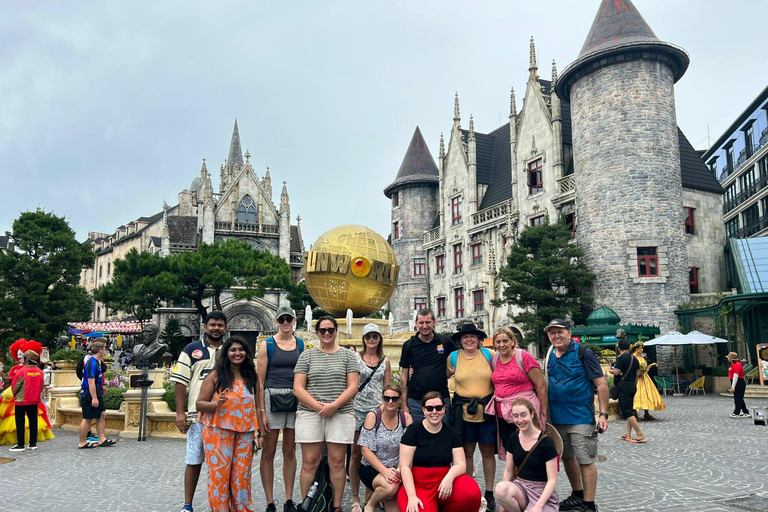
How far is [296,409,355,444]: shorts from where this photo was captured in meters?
5.91

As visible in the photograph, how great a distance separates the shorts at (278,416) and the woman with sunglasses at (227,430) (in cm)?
64

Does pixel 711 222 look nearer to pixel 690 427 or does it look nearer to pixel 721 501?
pixel 690 427

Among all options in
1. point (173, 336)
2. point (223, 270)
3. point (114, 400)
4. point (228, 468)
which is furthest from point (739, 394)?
point (173, 336)

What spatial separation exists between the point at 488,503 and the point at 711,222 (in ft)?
102

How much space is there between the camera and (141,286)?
3862cm

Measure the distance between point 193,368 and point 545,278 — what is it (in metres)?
24.7

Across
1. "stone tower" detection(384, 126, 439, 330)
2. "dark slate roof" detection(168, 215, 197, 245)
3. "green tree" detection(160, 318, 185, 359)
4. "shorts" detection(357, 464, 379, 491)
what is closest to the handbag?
"shorts" detection(357, 464, 379, 491)

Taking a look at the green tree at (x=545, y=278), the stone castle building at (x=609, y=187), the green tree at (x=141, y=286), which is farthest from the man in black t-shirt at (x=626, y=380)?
the green tree at (x=141, y=286)

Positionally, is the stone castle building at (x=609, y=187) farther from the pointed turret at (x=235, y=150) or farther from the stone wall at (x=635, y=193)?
the pointed turret at (x=235, y=150)

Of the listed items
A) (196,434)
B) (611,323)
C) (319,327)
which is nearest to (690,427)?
(319,327)

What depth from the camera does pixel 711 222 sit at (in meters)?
32.2

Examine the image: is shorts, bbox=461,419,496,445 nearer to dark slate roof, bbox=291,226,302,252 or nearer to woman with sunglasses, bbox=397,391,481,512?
woman with sunglasses, bbox=397,391,481,512

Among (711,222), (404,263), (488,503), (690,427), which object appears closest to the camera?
(488,503)

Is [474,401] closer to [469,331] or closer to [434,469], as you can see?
[469,331]
